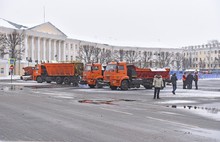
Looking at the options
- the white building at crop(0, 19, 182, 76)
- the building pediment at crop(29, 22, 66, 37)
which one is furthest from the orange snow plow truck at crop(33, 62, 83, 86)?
the building pediment at crop(29, 22, 66, 37)

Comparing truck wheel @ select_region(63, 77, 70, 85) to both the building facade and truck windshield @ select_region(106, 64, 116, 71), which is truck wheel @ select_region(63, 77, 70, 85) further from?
the building facade

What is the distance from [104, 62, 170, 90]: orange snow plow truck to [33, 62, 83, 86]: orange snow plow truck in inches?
453

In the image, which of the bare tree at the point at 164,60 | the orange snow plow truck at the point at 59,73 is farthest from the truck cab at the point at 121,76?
the bare tree at the point at 164,60

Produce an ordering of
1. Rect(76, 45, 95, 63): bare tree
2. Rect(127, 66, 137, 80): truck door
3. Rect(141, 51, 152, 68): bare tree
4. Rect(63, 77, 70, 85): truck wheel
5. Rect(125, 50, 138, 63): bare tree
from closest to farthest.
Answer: Rect(127, 66, 137, 80): truck door < Rect(63, 77, 70, 85): truck wheel < Rect(76, 45, 95, 63): bare tree < Rect(141, 51, 152, 68): bare tree < Rect(125, 50, 138, 63): bare tree

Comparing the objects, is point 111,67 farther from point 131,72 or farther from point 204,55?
point 204,55

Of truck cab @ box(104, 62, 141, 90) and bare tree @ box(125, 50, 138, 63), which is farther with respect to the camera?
bare tree @ box(125, 50, 138, 63)

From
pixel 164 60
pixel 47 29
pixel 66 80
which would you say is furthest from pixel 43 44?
pixel 66 80

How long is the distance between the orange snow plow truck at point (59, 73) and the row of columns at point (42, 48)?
52.3 meters

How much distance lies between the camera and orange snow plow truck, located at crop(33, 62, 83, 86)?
154 ft

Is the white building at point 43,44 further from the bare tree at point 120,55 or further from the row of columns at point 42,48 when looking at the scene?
the bare tree at point 120,55

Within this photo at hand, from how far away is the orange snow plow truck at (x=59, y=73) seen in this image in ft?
154

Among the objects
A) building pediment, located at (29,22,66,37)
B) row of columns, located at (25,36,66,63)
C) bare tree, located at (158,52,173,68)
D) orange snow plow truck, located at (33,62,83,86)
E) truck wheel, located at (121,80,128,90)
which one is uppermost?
building pediment, located at (29,22,66,37)

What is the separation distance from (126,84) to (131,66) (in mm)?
1850

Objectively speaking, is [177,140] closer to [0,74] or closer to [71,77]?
[71,77]
